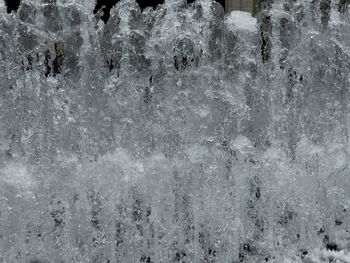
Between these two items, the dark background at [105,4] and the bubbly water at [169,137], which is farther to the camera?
the dark background at [105,4]

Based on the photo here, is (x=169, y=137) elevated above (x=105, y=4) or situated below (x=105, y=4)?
below

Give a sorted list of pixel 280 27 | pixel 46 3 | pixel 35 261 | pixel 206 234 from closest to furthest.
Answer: pixel 35 261
pixel 206 234
pixel 46 3
pixel 280 27

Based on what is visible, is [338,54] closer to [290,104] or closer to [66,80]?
[290,104]

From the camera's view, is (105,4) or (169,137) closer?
(169,137)

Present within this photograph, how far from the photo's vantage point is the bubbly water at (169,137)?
430 centimetres

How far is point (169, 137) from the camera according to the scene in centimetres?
472

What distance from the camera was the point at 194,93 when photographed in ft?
15.8

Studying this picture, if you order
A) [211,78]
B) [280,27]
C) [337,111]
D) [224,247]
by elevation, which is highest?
[280,27]

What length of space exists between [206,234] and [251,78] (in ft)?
4.21

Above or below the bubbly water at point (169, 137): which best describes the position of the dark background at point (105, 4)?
above

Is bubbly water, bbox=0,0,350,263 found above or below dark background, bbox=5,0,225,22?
below

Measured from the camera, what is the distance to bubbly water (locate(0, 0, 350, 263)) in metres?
4.30

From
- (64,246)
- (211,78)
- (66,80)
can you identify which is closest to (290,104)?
(211,78)

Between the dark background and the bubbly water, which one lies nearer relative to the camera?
the bubbly water
